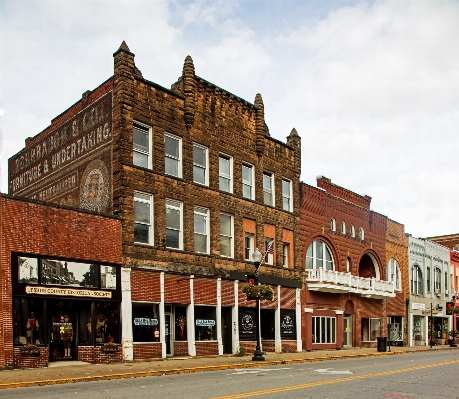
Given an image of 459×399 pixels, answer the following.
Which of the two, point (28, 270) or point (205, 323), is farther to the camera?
point (205, 323)

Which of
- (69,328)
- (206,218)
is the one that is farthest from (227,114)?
(69,328)

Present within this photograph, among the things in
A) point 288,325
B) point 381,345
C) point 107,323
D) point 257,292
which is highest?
point 257,292

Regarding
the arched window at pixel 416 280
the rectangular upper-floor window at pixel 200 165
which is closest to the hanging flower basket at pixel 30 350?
the rectangular upper-floor window at pixel 200 165

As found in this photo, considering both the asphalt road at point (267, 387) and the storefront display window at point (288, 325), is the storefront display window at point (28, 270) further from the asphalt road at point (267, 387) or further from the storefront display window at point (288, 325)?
the storefront display window at point (288, 325)

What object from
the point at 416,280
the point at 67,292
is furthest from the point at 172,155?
the point at 416,280

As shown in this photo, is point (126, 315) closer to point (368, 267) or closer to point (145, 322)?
point (145, 322)

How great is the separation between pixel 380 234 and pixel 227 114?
20602mm

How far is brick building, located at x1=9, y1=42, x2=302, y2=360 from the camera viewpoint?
86.9 feet

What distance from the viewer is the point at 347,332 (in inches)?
1684

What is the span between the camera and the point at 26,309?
2183 centimetres

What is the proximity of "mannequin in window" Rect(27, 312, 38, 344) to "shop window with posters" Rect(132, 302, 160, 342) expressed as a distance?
468 centimetres

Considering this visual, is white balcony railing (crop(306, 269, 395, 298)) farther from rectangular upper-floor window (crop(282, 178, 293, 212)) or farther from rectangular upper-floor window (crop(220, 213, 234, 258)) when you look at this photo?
rectangular upper-floor window (crop(220, 213, 234, 258))

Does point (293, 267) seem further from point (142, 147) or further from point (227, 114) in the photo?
point (142, 147)

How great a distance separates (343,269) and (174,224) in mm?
17477
